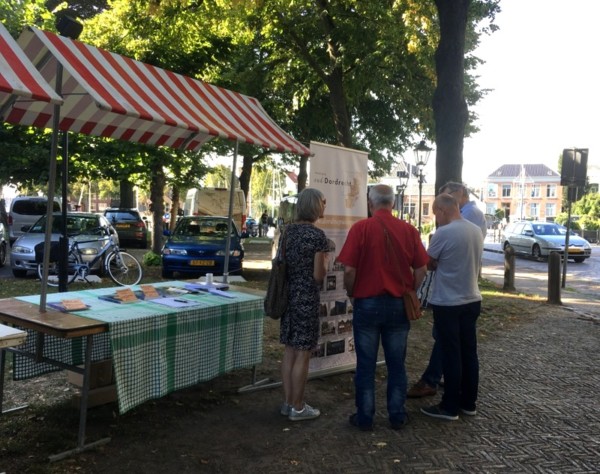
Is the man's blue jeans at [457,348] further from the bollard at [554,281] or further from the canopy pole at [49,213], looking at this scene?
the bollard at [554,281]

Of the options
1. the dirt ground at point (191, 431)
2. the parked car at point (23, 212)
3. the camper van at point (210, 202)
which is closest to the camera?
the dirt ground at point (191, 431)

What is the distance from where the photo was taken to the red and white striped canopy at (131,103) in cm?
433

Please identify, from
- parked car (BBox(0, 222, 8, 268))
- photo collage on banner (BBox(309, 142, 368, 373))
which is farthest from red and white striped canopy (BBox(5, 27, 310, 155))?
parked car (BBox(0, 222, 8, 268))

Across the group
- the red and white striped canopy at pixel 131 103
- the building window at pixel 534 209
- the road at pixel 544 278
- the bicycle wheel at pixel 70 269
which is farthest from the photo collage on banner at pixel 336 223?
the building window at pixel 534 209

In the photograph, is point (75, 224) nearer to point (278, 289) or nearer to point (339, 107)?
point (339, 107)

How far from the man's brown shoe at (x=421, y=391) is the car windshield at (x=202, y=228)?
29.8 ft

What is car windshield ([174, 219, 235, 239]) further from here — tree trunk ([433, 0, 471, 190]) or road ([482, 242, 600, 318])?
road ([482, 242, 600, 318])

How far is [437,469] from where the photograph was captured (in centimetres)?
371

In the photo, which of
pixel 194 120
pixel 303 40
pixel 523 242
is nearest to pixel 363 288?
pixel 194 120

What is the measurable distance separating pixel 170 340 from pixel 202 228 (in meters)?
10.00

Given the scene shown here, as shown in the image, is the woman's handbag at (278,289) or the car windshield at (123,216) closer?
the woman's handbag at (278,289)

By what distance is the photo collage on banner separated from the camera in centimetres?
545

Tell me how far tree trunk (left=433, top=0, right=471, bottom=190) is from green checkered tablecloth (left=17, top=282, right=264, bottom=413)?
5.63 m

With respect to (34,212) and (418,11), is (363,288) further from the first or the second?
(34,212)
